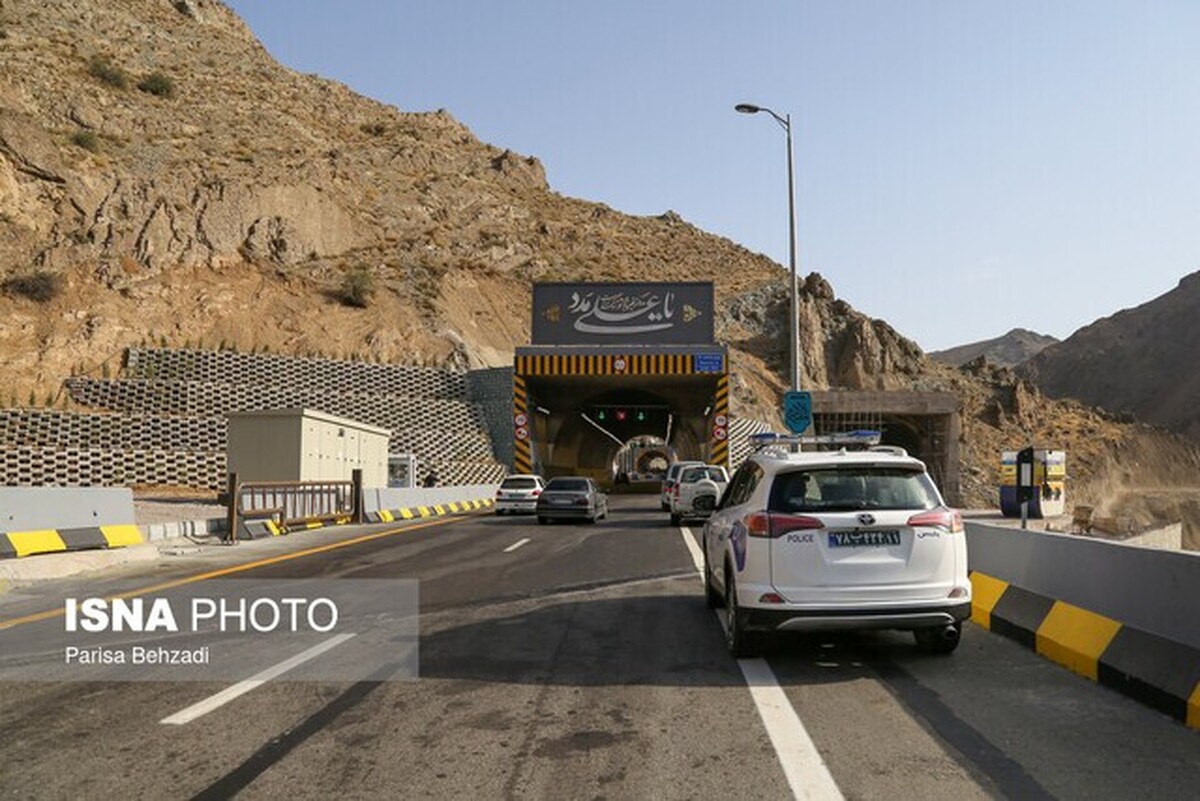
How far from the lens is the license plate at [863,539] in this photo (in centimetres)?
777

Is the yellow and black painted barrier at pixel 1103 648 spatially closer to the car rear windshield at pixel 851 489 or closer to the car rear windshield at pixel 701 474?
the car rear windshield at pixel 851 489

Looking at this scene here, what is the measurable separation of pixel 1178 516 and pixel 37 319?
82.8m

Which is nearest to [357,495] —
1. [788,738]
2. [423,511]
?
[423,511]

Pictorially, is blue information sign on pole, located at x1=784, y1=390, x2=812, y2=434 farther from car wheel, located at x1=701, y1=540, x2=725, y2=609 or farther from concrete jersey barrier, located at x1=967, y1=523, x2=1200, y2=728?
concrete jersey barrier, located at x1=967, y1=523, x2=1200, y2=728

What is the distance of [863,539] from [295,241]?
6722 cm

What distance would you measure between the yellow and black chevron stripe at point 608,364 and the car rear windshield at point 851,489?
33.5 m

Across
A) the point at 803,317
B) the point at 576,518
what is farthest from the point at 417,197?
the point at 576,518

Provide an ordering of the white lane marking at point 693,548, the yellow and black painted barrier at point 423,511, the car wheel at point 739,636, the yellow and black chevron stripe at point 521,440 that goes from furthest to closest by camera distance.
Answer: the yellow and black chevron stripe at point 521,440
the yellow and black painted barrier at point 423,511
the white lane marking at point 693,548
the car wheel at point 739,636

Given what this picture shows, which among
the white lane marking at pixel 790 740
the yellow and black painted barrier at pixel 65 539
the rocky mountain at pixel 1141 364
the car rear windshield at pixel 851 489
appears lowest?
the white lane marking at pixel 790 740

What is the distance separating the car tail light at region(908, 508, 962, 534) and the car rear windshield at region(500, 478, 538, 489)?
2487cm

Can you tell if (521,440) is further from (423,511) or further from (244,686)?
(244,686)

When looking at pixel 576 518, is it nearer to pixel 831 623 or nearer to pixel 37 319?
pixel 831 623

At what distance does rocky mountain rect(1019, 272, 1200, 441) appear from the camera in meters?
117

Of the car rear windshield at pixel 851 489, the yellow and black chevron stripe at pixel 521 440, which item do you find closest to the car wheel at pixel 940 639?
the car rear windshield at pixel 851 489
